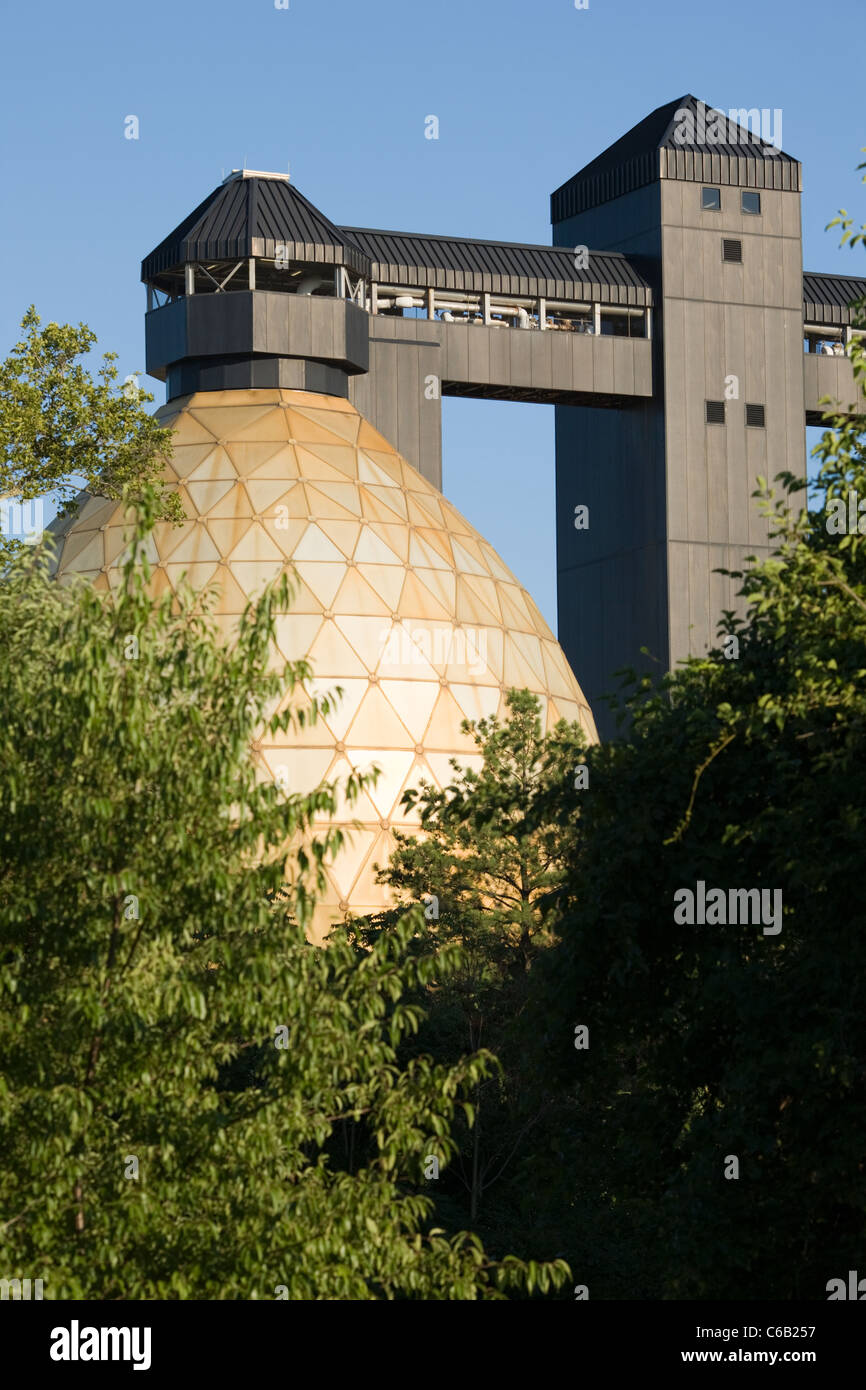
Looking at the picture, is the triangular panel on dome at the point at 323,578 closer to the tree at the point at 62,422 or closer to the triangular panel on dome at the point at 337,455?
the triangular panel on dome at the point at 337,455

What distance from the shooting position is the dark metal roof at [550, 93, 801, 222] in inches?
2015

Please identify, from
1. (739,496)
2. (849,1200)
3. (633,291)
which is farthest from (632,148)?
(849,1200)

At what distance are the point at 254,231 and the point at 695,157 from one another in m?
12.3

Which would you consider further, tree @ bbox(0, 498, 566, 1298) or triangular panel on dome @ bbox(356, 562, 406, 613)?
triangular panel on dome @ bbox(356, 562, 406, 613)

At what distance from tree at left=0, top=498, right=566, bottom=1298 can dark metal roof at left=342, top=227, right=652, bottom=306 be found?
36236mm

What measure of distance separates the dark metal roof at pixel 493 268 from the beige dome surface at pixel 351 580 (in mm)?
4349

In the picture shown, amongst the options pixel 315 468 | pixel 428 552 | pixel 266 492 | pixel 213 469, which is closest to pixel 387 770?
pixel 428 552

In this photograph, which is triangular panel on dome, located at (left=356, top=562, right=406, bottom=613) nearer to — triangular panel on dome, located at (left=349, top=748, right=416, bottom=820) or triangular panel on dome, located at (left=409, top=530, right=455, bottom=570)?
triangular panel on dome, located at (left=409, top=530, right=455, bottom=570)

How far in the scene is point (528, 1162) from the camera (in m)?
20.8

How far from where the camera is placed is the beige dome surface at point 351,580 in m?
42.2

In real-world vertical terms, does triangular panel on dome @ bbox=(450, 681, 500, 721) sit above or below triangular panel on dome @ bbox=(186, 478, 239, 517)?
below

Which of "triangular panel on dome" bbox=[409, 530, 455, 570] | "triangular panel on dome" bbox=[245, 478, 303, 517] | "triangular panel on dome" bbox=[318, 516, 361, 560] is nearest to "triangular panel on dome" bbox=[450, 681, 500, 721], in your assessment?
"triangular panel on dome" bbox=[409, 530, 455, 570]

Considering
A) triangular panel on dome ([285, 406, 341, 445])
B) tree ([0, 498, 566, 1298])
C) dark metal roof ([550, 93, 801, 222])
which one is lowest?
tree ([0, 498, 566, 1298])

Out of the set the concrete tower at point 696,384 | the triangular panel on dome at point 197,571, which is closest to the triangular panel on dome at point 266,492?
the triangular panel on dome at point 197,571
